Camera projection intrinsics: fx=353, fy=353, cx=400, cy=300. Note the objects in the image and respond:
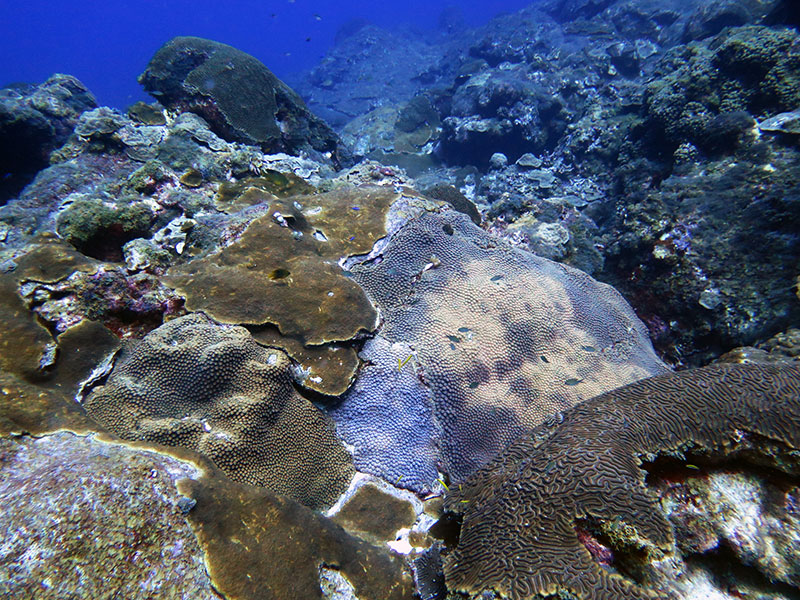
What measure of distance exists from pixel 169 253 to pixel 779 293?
7826 mm

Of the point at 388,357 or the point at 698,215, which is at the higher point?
the point at 698,215

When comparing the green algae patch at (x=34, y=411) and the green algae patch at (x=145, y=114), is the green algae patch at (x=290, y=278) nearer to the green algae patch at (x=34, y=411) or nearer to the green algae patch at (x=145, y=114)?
the green algae patch at (x=34, y=411)

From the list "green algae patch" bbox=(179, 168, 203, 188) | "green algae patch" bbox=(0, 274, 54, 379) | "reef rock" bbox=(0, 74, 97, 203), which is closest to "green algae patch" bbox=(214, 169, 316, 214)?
"green algae patch" bbox=(179, 168, 203, 188)

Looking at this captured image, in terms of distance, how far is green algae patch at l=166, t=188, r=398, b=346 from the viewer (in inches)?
134

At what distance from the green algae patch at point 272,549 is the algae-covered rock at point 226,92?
7867 millimetres

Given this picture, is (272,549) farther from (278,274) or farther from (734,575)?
(734,575)

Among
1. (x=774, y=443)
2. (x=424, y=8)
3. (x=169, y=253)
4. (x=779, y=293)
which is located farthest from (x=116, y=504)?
(x=424, y=8)

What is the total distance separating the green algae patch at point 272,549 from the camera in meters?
2.00

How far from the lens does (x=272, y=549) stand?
7.11 feet

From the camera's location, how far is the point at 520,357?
395cm

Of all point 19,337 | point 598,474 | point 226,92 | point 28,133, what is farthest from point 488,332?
point 28,133

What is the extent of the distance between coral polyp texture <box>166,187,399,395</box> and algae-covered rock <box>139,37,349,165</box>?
15.9 ft

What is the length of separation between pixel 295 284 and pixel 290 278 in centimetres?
10

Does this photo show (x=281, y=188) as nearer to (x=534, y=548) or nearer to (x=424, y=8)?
(x=534, y=548)
